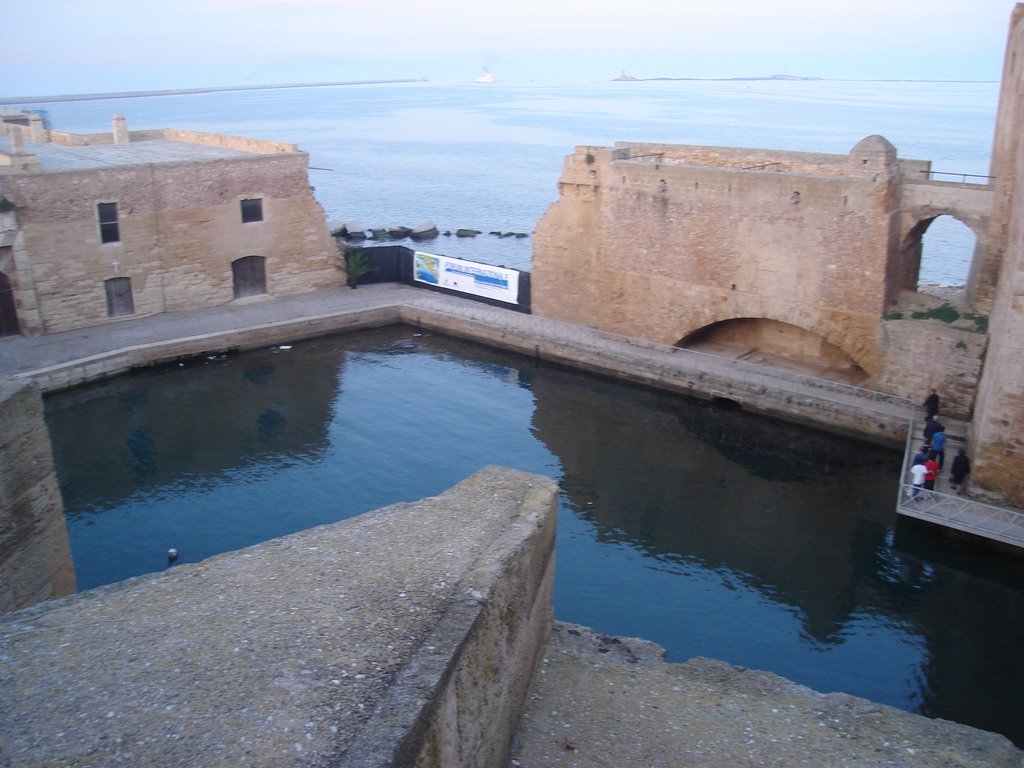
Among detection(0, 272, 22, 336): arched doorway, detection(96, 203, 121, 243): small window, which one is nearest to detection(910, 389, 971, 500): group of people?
detection(96, 203, 121, 243): small window

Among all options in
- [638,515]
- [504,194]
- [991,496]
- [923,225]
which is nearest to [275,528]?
[638,515]

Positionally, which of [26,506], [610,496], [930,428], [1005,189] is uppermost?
[1005,189]

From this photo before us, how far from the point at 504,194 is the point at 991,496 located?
1790 inches

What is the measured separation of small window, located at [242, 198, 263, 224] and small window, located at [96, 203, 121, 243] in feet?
11.4

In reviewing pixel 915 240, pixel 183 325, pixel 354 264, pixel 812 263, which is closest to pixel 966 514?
pixel 812 263

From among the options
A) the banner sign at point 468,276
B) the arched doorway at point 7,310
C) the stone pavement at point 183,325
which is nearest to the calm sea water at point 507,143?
the banner sign at point 468,276

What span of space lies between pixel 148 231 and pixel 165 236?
0.46 m

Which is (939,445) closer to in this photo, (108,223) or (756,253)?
(756,253)

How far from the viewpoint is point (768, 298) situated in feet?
66.2

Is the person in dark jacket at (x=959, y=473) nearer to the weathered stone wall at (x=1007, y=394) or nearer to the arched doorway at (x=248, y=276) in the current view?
the weathered stone wall at (x=1007, y=394)

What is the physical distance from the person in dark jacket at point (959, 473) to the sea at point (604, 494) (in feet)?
2.91

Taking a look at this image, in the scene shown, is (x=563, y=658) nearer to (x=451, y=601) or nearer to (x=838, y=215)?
(x=451, y=601)

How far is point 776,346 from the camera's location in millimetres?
20953

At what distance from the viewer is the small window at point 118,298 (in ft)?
77.3
